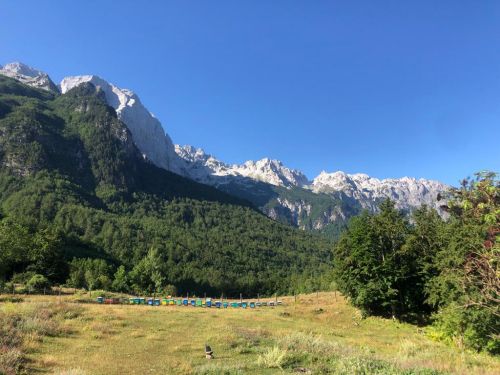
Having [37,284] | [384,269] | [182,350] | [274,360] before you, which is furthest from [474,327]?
[37,284]

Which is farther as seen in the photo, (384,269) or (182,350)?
(384,269)

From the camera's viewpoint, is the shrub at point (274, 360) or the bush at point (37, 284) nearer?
the shrub at point (274, 360)

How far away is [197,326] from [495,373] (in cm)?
2651

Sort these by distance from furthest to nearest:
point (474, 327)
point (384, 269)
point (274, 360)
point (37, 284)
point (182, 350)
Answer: point (37, 284) → point (384, 269) → point (474, 327) → point (182, 350) → point (274, 360)

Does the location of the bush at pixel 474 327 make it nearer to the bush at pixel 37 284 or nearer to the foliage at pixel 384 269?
the foliage at pixel 384 269

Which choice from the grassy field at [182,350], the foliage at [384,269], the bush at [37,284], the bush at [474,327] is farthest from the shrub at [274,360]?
the bush at [37,284]

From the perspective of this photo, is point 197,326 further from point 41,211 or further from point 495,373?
point 41,211

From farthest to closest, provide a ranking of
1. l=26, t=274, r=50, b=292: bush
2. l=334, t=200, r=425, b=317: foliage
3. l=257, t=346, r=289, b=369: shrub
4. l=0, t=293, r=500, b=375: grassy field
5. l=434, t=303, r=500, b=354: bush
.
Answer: l=26, t=274, r=50, b=292: bush, l=334, t=200, r=425, b=317: foliage, l=434, t=303, r=500, b=354: bush, l=257, t=346, r=289, b=369: shrub, l=0, t=293, r=500, b=375: grassy field

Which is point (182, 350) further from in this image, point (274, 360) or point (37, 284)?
point (37, 284)

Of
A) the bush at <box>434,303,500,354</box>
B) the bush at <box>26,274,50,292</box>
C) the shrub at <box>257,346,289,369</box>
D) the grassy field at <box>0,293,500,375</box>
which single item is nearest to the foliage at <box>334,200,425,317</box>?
the grassy field at <box>0,293,500,375</box>

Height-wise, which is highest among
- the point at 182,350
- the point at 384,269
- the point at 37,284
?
the point at 384,269

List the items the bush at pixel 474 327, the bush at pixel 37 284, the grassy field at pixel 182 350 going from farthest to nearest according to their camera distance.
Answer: the bush at pixel 37 284 < the bush at pixel 474 327 < the grassy field at pixel 182 350

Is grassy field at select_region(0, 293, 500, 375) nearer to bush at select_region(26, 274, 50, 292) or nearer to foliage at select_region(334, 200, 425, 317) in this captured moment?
foliage at select_region(334, 200, 425, 317)

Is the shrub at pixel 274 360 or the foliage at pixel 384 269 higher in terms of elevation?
the foliage at pixel 384 269
